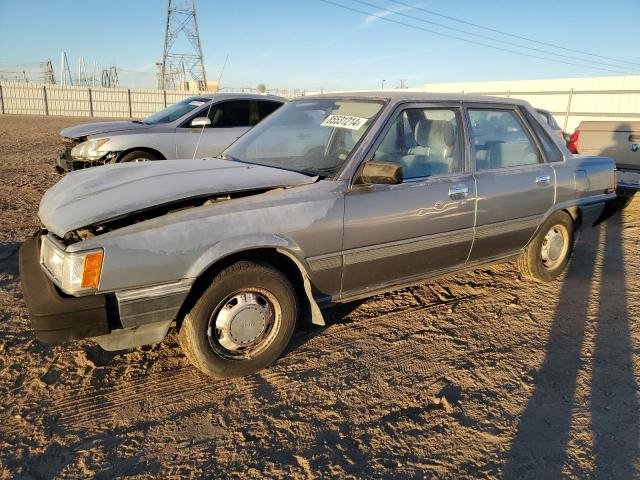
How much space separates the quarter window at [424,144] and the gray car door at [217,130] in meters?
4.48

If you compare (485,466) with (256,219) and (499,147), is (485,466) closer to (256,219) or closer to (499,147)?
(256,219)

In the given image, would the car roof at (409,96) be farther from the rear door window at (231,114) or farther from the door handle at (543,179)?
the rear door window at (231,114)

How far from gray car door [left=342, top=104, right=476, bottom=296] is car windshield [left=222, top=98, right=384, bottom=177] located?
24 centimetres

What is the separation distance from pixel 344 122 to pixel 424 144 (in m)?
0.64

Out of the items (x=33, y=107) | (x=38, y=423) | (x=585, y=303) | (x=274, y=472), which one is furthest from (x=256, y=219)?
(x=33, y=107)

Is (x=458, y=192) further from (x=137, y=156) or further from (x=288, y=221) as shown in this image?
(x=137, y=156)

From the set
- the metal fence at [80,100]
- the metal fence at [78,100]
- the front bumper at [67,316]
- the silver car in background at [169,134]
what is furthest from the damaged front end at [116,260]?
the metal fence at [78,100]

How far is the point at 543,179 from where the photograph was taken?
13.4ft

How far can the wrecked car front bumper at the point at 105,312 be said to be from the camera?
225 centimetres

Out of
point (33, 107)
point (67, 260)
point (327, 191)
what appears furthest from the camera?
point (33, 107)

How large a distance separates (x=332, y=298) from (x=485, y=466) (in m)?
1.33

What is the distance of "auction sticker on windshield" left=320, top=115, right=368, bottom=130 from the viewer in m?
3.30

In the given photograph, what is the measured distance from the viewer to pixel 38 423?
237 cm

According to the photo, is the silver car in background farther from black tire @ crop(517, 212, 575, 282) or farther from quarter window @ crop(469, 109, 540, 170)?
black tire @ crop(517, 212, 575, 282)
